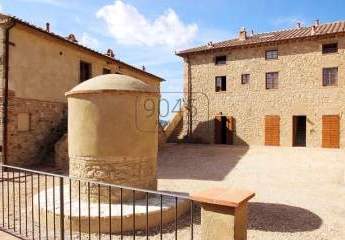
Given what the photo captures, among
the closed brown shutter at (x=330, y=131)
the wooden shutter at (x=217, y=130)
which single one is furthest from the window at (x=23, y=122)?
the closed brown shutter at (x=330, y=131)

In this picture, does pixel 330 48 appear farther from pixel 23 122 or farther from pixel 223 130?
pixel 23 122

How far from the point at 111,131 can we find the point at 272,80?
17459 mm

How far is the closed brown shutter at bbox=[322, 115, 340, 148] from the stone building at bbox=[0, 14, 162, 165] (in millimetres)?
15165

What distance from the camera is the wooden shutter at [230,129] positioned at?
2391cm

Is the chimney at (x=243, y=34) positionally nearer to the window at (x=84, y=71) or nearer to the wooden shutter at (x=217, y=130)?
the wooden shutter at (x=217, y=130)

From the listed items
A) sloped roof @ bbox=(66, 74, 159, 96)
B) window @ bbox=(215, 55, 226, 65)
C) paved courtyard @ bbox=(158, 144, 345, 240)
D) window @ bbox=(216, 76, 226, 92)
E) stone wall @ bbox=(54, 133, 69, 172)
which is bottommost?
paved courtyard @ bbox=(158, 144, 345, 240)

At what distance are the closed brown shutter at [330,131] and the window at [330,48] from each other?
4.15m

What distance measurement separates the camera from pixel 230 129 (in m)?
A: 24.0

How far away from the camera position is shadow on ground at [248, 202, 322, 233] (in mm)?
7080

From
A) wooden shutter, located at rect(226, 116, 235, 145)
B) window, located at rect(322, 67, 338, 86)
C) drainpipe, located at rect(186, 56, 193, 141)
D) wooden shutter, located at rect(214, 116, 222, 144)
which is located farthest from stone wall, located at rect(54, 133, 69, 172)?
window, located at rect(322, 67, 338, 86)

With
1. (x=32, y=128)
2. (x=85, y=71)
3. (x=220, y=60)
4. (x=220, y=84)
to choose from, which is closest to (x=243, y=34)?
(x=220, y=60)

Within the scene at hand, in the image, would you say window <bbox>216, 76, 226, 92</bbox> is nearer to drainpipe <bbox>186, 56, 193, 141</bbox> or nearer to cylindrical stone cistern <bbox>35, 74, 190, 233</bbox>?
drainpipe <bbox>186, 56, 193, 141</bbox>

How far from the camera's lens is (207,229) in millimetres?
3934

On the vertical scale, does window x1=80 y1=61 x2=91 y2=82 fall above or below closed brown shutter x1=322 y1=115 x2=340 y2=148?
above
